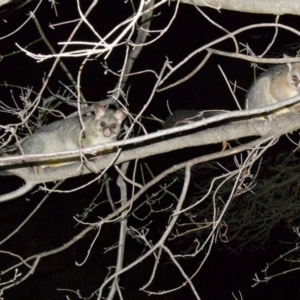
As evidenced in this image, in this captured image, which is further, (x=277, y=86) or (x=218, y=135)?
(x=277, y=86)

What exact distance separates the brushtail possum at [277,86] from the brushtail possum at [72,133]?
4.40ft

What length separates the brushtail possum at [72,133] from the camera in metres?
6.00

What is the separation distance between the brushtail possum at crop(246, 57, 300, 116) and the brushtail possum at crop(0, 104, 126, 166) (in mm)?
1341

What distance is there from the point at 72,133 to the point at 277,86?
2071mm

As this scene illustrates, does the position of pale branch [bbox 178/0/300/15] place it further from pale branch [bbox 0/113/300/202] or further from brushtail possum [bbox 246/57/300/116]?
brushtail possum [bbox 246/57/300/116]

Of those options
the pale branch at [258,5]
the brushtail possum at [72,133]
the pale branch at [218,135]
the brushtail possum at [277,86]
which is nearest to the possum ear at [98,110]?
the brushtail possum at [72,133]

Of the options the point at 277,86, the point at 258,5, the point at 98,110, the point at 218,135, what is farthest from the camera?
the point at 98,110

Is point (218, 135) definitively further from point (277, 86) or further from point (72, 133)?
point (72, 133)

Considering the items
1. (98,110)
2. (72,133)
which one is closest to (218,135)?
(98,110)

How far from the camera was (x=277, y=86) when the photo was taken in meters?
5.55

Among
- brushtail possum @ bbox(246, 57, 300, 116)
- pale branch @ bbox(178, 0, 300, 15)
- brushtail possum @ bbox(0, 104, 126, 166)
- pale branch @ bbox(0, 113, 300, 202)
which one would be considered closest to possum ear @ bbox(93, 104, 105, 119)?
brushtail possum @ bbox(0, 104, 126, 166)

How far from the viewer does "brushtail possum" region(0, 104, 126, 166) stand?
600 centimetres

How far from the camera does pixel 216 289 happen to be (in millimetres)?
16047

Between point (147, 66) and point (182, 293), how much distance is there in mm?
6098
